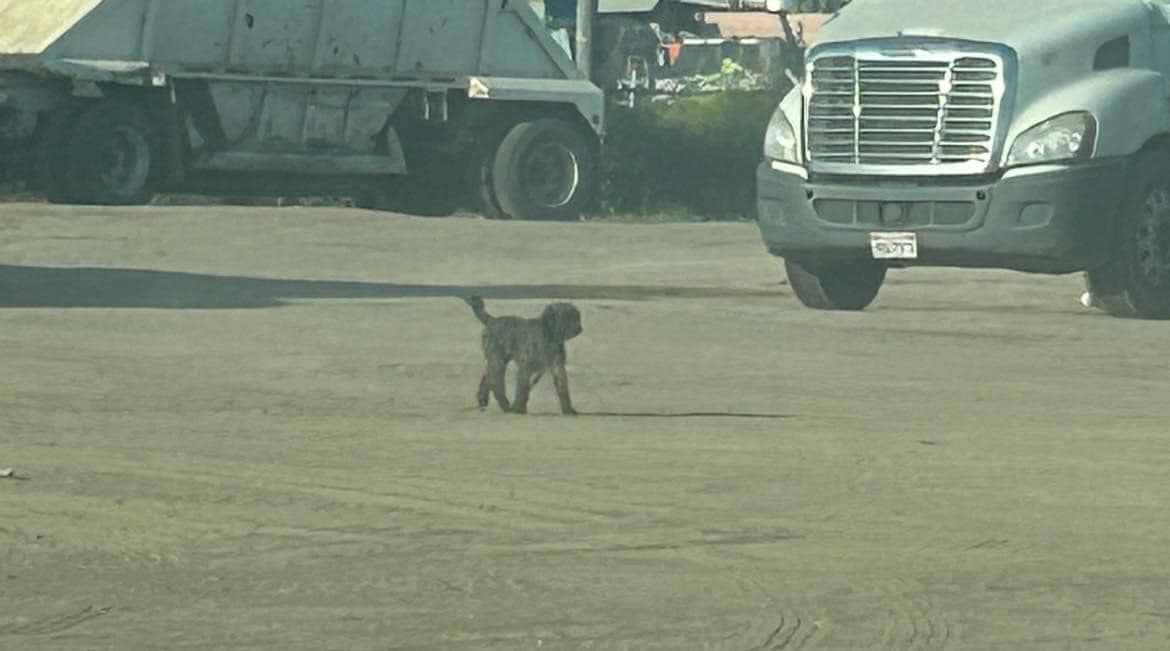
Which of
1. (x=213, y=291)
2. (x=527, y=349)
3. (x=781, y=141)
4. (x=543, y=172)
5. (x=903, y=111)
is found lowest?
(x=213, y=291)

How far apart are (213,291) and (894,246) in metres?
4.65

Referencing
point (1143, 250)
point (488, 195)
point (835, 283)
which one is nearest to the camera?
point (1143, 250)

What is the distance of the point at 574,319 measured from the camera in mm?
13812

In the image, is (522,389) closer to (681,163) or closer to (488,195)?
(488,195)

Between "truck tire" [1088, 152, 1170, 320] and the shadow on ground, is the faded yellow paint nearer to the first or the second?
the shadow on ground

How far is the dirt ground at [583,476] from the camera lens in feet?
28.3

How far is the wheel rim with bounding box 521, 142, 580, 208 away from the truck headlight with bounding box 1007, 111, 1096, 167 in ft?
45.9

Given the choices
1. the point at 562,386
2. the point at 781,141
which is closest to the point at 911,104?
the point at 781,141

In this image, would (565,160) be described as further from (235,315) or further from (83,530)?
(83,530)

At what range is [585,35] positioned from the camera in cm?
4150

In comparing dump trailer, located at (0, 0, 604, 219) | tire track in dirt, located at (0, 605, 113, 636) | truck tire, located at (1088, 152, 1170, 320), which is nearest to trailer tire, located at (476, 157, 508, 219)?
dump trailer, located at (0, 0, 604, 219)

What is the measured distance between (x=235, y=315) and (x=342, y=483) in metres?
7.92

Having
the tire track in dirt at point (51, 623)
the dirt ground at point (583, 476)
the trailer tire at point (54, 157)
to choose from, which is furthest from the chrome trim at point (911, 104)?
the tire track in dirt at point (51, 623)

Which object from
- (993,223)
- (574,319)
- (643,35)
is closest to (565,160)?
(993,223)
